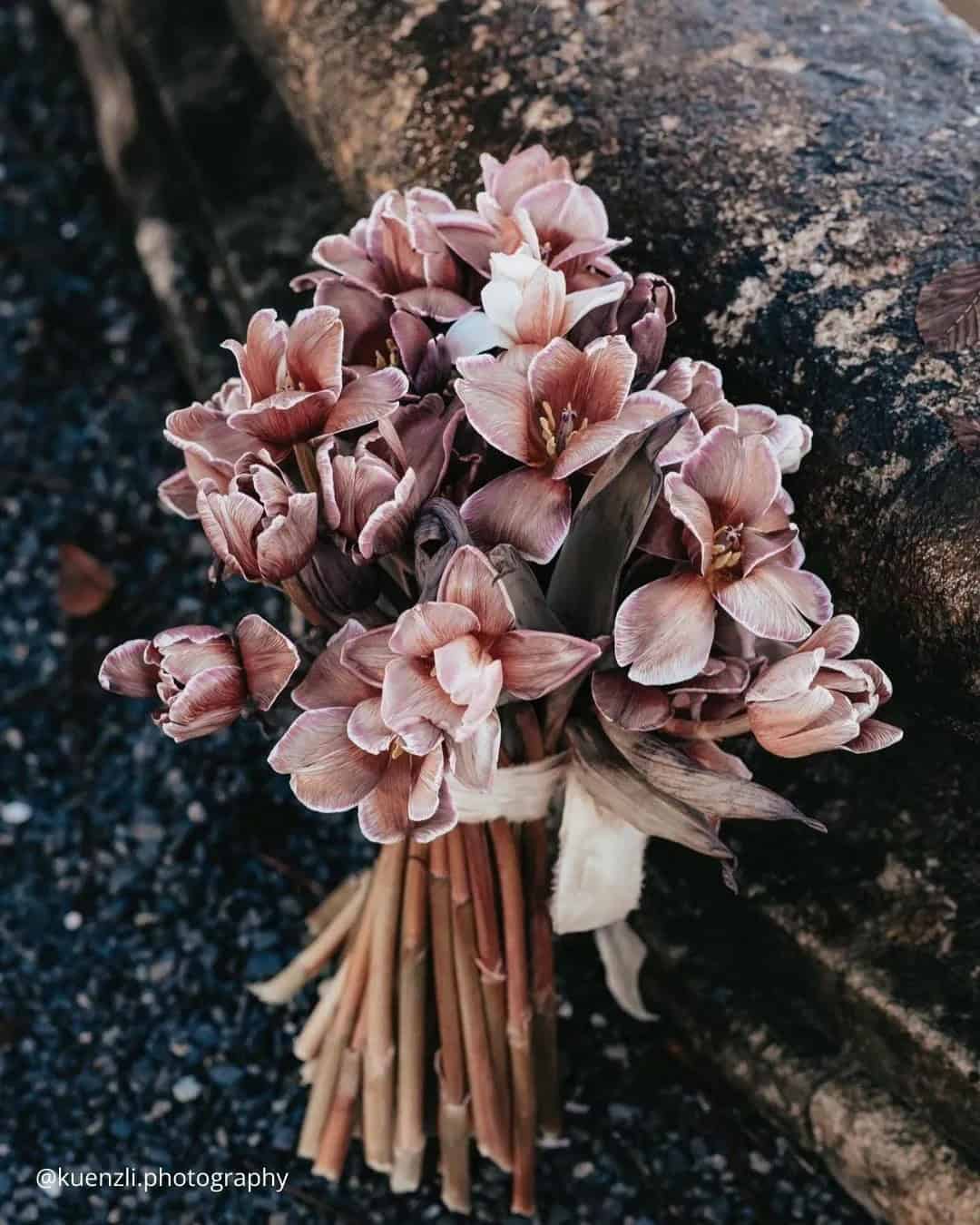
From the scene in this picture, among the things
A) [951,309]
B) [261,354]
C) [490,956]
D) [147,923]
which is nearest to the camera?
[261,354]

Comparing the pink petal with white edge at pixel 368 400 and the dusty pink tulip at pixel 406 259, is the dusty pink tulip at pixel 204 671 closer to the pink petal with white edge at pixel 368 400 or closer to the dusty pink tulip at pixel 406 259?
the pink petal with white edge at pixel 368 400

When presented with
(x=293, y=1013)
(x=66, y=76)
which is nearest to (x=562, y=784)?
(x=293, y=1013)

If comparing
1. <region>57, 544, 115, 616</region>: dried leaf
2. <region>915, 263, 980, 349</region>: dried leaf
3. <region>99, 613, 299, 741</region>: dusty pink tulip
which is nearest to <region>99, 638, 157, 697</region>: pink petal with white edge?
<region>99, 613, 299, 741</region>: dusty pink tulip

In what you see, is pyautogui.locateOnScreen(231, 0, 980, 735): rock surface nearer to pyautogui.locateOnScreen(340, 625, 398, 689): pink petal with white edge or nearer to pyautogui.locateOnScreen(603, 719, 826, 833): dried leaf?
pyautogui.locateOnScreen(603, 719, 826, 833): dried leaf

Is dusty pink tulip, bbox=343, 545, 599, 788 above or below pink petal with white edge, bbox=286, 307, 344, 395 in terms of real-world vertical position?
below

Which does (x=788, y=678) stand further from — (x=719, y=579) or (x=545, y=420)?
(x=545, y=420)

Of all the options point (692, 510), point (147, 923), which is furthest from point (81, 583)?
point (692, 510)
